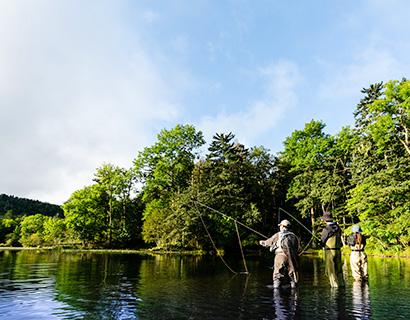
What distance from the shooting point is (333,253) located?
9234 mm

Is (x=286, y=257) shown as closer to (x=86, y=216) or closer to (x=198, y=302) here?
(x=198, y=302)

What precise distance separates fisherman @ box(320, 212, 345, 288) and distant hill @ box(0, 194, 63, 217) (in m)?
139

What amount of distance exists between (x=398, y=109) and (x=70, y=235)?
1781 inches

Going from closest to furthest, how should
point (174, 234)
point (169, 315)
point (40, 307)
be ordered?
point (169, 315), point (40, 307), point (174, 234)

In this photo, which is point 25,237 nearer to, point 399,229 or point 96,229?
point 96,229

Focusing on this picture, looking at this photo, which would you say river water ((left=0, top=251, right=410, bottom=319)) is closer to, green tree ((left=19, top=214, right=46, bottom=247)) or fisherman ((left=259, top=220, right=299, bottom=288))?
fisherman ((left=259, top=220, right=299, bottom=288))

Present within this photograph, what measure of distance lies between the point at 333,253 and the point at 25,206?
157 meters

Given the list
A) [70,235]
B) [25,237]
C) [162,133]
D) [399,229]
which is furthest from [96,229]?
[399,229]

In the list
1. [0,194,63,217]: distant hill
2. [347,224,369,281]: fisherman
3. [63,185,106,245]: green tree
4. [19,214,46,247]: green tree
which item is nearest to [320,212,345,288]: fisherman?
[347,224,369,281]: fisherman

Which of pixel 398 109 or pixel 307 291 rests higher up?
pixel 398 109

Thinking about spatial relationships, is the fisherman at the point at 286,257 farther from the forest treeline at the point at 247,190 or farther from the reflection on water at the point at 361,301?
the forest treeline at the point at 247,190

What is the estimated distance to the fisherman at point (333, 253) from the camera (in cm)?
896

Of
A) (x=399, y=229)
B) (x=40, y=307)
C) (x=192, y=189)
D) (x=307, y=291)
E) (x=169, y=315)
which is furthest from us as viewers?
(x=192, y=189)

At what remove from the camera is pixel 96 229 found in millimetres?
47156
